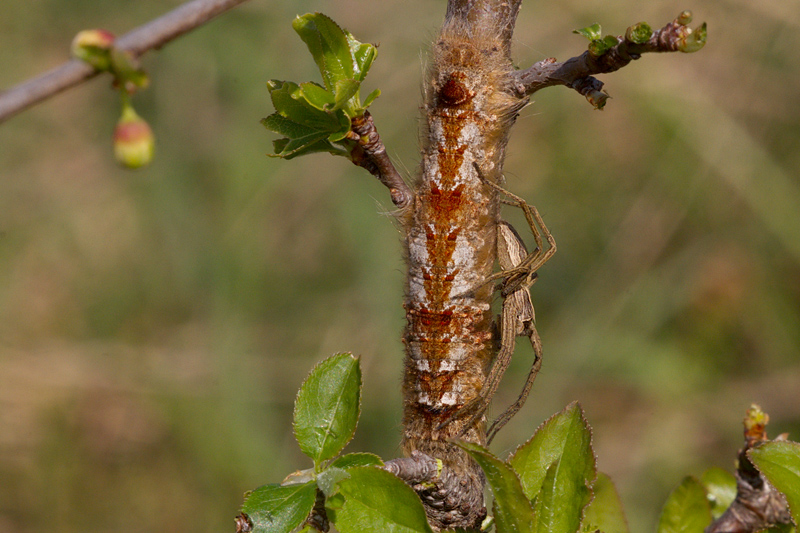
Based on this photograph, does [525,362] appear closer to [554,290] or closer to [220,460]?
[554,290]

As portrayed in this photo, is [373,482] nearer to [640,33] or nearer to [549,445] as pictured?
[549,445]

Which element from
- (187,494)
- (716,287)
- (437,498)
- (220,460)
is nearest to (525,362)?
(716,287)

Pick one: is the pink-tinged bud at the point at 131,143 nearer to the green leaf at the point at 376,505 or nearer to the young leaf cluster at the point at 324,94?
the young leaf cluster at the point at 324,94

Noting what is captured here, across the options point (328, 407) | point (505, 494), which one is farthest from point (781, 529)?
point (328, 407)

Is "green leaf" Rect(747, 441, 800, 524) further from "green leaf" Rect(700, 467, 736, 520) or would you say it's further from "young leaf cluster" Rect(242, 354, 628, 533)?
"green leaf" Rect(700, 467, 736, 520)

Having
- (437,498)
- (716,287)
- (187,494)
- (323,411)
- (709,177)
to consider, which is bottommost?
(187,494)

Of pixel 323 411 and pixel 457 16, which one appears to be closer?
pixel 323 411

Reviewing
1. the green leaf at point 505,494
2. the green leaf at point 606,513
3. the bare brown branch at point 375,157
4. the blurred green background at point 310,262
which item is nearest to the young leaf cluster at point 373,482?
the green leaf at point 505,494
